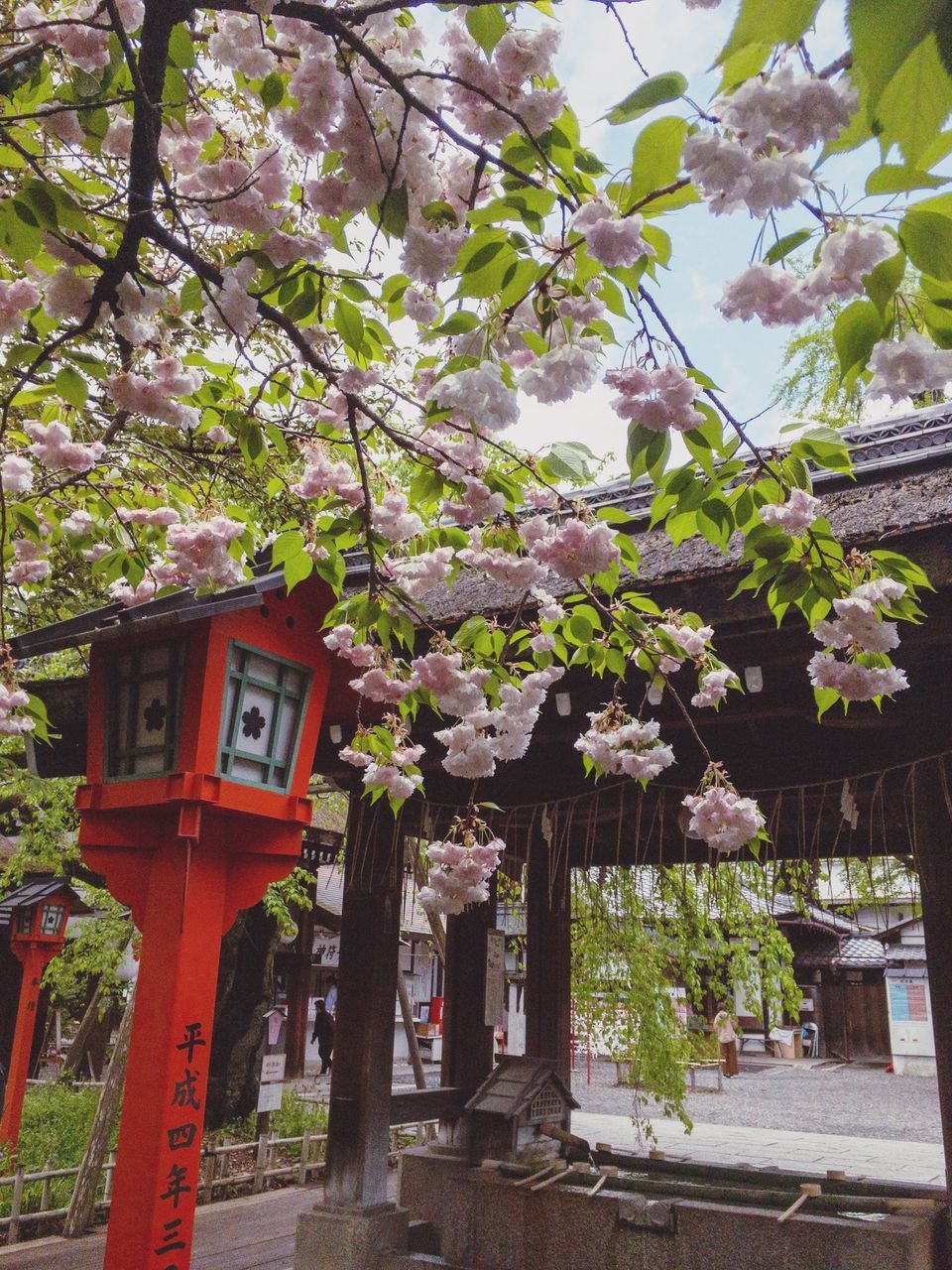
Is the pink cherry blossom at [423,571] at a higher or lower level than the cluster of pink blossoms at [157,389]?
lower

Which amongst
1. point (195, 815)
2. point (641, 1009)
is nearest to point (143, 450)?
point (195, 815)

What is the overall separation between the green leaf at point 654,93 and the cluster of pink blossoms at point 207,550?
6.61 ft

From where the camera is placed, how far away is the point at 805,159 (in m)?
1.54

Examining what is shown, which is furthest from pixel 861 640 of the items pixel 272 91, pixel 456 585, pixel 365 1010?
pixel 365 1010

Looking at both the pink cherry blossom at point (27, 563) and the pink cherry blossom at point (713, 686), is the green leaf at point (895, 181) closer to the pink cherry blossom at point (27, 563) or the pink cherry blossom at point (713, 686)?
the pink cherry blossom at point (713, 686)

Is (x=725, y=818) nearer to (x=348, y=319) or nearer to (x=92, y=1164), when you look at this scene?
(x=348, y=319)

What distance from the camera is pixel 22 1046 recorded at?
7.91 meters

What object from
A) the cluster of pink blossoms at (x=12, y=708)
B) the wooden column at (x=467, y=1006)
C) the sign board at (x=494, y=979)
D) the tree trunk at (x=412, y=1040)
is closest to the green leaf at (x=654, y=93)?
the cluster of pink blossoms at (x=12, y=708)

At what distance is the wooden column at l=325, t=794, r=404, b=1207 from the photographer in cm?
507

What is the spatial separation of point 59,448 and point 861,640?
118 inches

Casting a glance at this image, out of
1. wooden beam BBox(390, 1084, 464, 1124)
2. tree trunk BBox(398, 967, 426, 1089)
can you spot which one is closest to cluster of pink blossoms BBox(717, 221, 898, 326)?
wooden beam BBox(390, 1084, 464, 1124)

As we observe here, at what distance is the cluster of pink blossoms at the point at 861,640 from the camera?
8.27ft

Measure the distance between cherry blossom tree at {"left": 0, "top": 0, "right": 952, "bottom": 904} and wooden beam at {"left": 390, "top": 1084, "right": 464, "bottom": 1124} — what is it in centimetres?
278

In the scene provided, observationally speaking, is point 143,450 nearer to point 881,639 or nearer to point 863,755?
point 863,755
